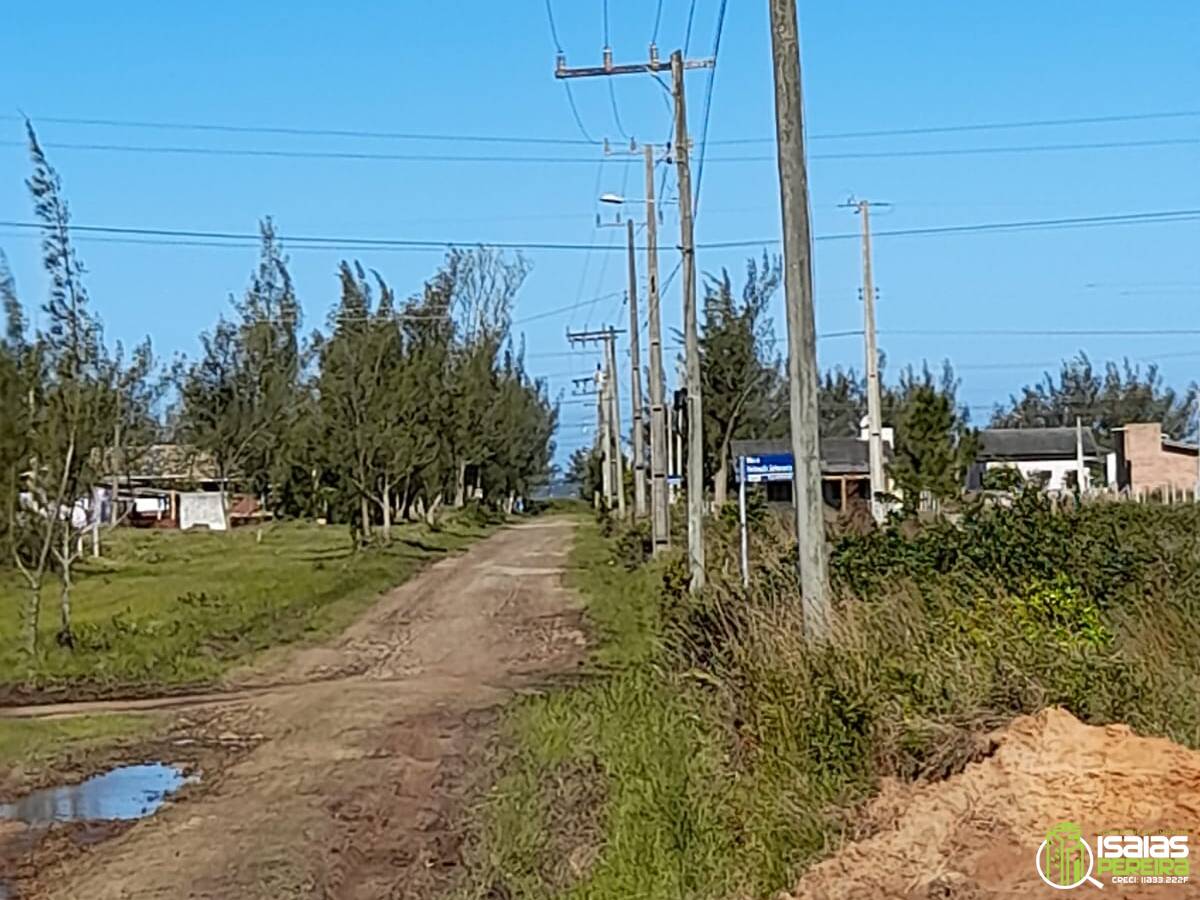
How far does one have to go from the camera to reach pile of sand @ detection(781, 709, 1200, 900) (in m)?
7.09

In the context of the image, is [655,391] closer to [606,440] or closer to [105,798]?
[105,798]

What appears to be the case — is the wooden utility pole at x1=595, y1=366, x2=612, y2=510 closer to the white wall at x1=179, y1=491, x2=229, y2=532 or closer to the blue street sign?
the white wall at x1=179, y1=491, x2=229, y2=532

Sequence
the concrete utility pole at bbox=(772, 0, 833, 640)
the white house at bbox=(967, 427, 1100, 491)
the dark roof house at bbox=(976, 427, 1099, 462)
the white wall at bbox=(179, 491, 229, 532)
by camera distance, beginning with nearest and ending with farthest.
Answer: the concrete utility pole at bbox=(772, 0, 833, 640)
the white wall at bbox=(179, 491, 229, 532)
the white house at bbox=(967, 427, 1100, 491)
the dark roof house at bbox=(976, 427, 1099, 462)

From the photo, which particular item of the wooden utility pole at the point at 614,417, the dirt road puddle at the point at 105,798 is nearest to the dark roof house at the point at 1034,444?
the wooden utility pole at the point at 614,417

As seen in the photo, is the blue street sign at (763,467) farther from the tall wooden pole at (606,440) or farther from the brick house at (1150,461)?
the brick house at (1150,461)

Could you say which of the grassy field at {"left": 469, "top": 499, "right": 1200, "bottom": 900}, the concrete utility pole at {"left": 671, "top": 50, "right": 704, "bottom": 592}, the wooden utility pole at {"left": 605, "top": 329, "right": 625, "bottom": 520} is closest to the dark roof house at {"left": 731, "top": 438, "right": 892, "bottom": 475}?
the wooden utility pole at {"left": 605, "top": 329, "right": 625, "bottom": 520}

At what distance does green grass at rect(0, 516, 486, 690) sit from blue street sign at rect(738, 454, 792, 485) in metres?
7.23

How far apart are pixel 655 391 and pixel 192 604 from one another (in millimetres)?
11125

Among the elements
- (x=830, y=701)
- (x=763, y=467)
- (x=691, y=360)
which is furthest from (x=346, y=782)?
(x=691, y=360)

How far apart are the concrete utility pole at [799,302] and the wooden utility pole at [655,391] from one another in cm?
2272

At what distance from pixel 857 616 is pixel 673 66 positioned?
1957 centimetres

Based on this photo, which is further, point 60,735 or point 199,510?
point 199,510

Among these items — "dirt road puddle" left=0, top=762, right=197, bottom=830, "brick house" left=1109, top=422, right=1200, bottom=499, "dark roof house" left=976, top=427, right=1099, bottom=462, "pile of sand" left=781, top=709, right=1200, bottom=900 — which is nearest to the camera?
"pile of sand" left=781, top=709, right=1200, bottom=900

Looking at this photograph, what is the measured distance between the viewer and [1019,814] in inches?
298
